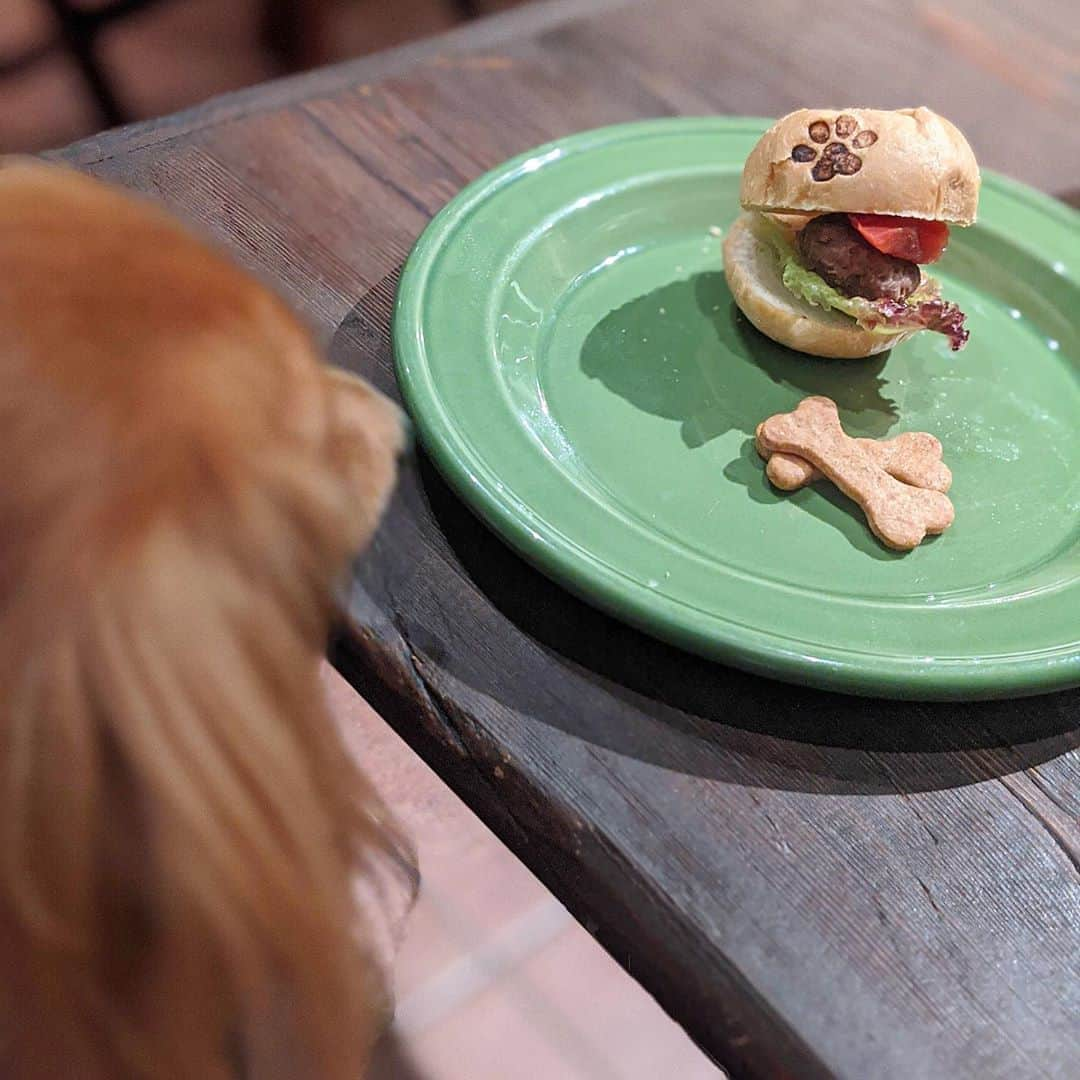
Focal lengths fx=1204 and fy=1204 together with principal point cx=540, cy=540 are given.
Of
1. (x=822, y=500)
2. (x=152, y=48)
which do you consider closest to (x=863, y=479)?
(x=822, y=500)

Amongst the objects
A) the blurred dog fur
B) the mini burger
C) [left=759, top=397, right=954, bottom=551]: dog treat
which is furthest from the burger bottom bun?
the blurred dog fur

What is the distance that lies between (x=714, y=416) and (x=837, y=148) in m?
0.26

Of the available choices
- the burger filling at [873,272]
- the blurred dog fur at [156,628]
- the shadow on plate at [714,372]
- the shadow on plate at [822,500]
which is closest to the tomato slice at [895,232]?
the burger filling at [873,272]

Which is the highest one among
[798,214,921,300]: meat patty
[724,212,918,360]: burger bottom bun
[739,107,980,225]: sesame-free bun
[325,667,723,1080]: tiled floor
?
[739,107,980,225]: sesame-free bun

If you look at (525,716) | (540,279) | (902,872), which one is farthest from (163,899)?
(540,279)

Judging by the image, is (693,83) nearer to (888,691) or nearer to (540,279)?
(540,279)

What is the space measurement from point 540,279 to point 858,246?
30 cm

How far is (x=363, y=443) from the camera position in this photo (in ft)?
1.77

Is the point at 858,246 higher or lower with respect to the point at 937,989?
higher

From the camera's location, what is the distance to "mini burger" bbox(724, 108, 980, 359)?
1.05 meters

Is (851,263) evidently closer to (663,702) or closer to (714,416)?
(714,416)

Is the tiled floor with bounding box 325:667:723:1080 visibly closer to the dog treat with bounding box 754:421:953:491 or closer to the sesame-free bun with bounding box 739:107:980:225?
the dog treat with bounding box 754:421:953:491

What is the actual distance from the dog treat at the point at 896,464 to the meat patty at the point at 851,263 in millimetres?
150

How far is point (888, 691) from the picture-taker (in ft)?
2.70
